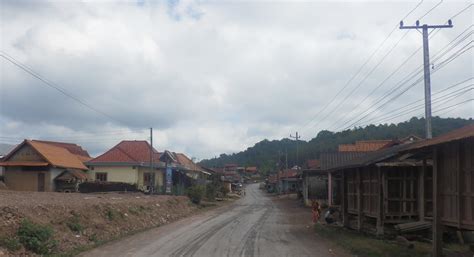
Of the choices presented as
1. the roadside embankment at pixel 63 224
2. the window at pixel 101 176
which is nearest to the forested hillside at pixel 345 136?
the roadside embankment at pixel 63 224

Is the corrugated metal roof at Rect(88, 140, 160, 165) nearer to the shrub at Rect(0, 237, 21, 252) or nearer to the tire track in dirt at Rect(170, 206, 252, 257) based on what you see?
the tire track in dirt at Rect(170, 206, 252, 257)

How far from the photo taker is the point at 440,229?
13859 mm

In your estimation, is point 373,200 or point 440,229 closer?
point 440,229

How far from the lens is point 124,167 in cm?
5894

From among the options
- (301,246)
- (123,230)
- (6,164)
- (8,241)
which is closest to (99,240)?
(123,230)

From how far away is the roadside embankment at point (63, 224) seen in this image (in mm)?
15242

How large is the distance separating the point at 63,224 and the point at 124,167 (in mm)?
40308

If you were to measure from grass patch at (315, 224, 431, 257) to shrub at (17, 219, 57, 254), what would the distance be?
31.8 ft

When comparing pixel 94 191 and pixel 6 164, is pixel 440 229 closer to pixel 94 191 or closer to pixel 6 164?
pixel 94 191

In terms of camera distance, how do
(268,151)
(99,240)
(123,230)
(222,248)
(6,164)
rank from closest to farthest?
(222,248) < (99,240) < (123,230) < (6,164) < (268,151)

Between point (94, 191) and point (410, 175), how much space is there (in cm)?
3443

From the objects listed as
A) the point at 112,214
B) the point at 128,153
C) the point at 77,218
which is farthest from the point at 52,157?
the point at 77,218

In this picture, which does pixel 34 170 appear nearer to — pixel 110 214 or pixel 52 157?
pixel 52 157

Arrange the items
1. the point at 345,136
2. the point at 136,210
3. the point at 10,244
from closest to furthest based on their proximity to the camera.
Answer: the point at 10,244 < the point at 136,210 < the point at 345,136
